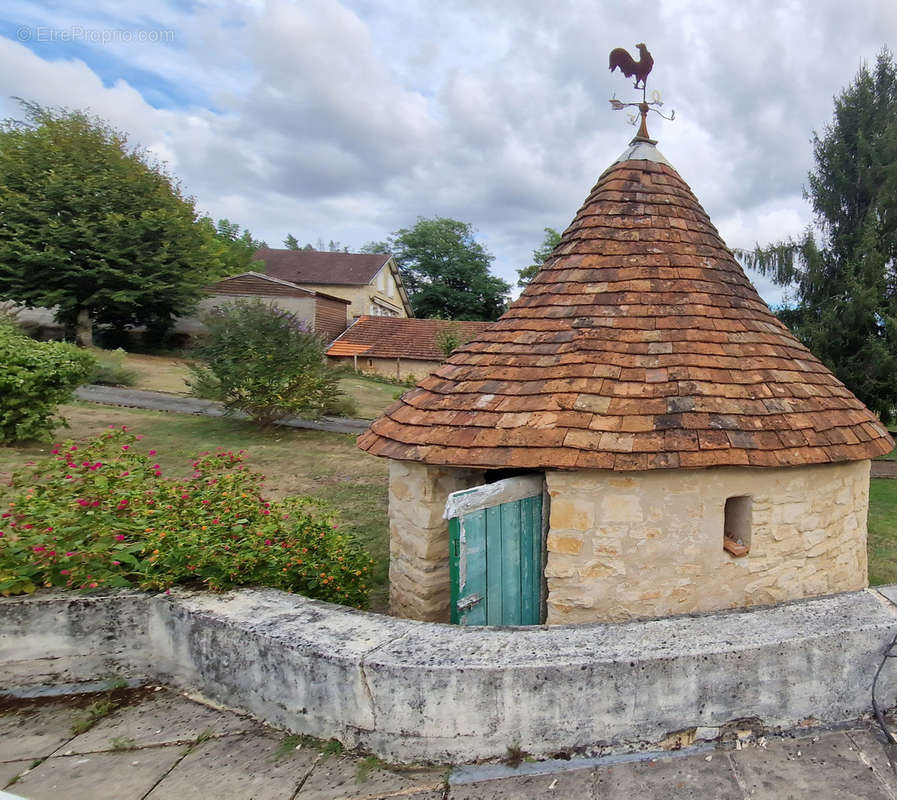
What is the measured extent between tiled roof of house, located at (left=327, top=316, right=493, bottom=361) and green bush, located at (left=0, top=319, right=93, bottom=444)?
1734cm

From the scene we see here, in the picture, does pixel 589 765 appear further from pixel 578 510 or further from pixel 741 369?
pixel 741 369

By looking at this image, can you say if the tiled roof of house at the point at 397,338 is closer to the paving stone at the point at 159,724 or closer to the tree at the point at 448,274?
the tree at the point at 448,274

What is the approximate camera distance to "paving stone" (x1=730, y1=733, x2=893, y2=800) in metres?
2.04

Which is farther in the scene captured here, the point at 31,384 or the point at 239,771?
the point at 31,384

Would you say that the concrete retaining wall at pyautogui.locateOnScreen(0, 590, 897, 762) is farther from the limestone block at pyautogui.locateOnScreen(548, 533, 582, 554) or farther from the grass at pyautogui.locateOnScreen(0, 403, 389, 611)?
the grass at pyautogui.locateOnScreen(0, 403, 389, 611)

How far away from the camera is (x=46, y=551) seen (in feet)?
9.31

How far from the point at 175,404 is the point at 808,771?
16.2 metres

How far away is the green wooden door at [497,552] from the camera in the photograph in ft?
12.1

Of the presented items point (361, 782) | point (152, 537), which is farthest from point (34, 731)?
point (361, 782)

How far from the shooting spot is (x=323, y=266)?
3694 cm

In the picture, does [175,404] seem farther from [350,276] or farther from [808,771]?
[350,276]

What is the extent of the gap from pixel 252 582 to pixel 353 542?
1.19 metres

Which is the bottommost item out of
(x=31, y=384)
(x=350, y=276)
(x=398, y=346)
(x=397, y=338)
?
(x=31, y=384)

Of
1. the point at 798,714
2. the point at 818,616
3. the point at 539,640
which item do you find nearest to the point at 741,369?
the point at 818,616
